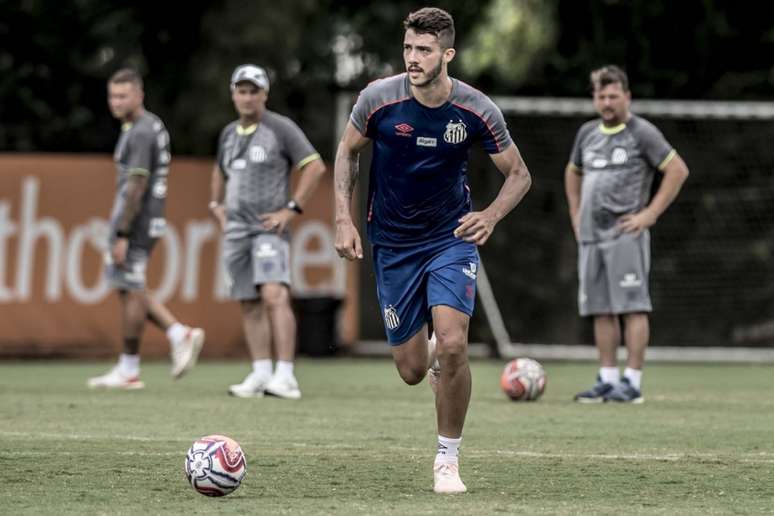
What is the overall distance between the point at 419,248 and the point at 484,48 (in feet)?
57.0

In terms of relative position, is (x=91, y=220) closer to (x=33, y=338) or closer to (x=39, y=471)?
(x=33, y=338)

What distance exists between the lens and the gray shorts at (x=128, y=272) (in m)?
13.1

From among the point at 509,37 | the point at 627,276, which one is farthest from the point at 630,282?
the point at 509,37

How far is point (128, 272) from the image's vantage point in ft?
43.1

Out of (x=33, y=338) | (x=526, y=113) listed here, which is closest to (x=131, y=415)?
(x=33, y=338)

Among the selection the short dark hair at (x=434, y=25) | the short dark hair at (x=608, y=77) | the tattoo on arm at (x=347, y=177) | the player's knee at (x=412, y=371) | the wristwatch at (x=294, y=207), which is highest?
the short dark hair at (x=608, y=77)

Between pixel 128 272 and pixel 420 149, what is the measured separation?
242 inches

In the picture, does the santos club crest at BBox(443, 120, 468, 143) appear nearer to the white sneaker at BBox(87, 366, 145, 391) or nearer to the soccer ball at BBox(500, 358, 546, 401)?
the soccer ball at BBox(500, 358, 546, 401)

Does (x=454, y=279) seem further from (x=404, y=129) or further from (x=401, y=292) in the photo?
(x=404, y=129)

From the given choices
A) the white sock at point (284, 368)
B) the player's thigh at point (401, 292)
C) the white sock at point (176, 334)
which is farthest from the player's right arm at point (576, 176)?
the player's thigh at point (401, 292)

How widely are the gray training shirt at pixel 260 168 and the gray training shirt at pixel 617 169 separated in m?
2.07

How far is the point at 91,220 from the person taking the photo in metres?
17.5

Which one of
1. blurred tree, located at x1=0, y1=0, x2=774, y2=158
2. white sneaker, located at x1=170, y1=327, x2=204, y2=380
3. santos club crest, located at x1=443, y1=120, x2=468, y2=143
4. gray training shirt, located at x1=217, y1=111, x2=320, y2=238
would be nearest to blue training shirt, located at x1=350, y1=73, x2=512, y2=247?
santos club crest, located at x1=443, y1=120, x2=468, y2=143

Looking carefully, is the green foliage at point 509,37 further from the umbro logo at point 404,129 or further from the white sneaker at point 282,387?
the umbro logo at point 404,129
